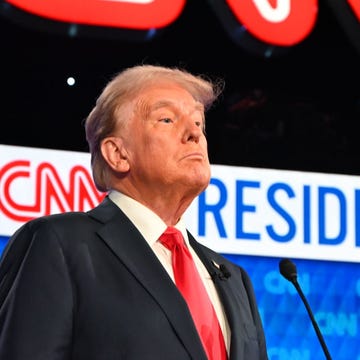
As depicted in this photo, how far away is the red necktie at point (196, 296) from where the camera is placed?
1774 mm

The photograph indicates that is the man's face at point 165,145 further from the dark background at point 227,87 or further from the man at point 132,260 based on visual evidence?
the dark background at point 227,87

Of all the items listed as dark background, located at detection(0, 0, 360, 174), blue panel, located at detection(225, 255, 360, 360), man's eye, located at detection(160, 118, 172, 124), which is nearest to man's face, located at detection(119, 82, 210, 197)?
man's eye, located at detection(160, 118, 172, 124)

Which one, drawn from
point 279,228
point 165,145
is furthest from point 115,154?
point 279,228

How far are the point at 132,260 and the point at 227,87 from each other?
3.43 metres

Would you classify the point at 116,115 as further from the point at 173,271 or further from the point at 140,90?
the point at 173,271

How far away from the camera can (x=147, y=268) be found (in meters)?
1.74

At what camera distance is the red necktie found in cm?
177

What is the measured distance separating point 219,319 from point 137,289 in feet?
0.70

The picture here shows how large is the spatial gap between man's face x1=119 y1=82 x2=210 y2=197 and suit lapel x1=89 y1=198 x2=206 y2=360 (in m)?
0.10

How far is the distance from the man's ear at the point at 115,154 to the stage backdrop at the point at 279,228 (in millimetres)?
1967

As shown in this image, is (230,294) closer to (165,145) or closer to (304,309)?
(165,145)

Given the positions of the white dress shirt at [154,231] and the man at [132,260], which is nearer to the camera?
the man at [132,260]

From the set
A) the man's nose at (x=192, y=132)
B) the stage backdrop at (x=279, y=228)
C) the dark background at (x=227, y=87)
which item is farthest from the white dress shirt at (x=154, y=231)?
the dark background at (x=227, y=87)

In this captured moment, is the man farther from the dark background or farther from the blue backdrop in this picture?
the dark background
